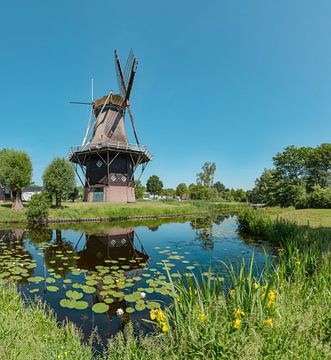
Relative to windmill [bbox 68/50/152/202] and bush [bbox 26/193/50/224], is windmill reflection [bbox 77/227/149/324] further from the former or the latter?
windmill [bbox 68/50/152/202]

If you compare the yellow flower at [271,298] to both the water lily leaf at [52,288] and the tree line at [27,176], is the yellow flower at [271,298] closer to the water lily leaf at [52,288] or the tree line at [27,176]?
the water lily leaf at [52,288]

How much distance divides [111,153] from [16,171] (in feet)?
27.7

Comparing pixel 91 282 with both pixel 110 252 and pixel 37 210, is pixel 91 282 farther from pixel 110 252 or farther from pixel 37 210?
pixel 37 210

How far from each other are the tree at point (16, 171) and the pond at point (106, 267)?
7577mm

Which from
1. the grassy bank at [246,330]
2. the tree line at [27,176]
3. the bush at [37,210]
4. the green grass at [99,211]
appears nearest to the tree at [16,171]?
the tree line at [27,176]

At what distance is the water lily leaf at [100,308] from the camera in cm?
433

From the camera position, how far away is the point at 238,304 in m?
2.72

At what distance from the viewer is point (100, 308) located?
14.5 ft

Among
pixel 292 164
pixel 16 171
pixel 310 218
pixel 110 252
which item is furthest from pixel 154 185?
pixel 110 252

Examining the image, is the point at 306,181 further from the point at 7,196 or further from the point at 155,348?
the point at 7,196

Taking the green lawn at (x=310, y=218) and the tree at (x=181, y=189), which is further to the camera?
the tree at (x=181, y=189)

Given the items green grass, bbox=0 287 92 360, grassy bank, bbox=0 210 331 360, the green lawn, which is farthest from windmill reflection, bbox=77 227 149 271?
the green lawn

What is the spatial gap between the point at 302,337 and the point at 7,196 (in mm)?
42290

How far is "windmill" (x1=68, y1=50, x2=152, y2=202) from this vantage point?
23109 millimetres
